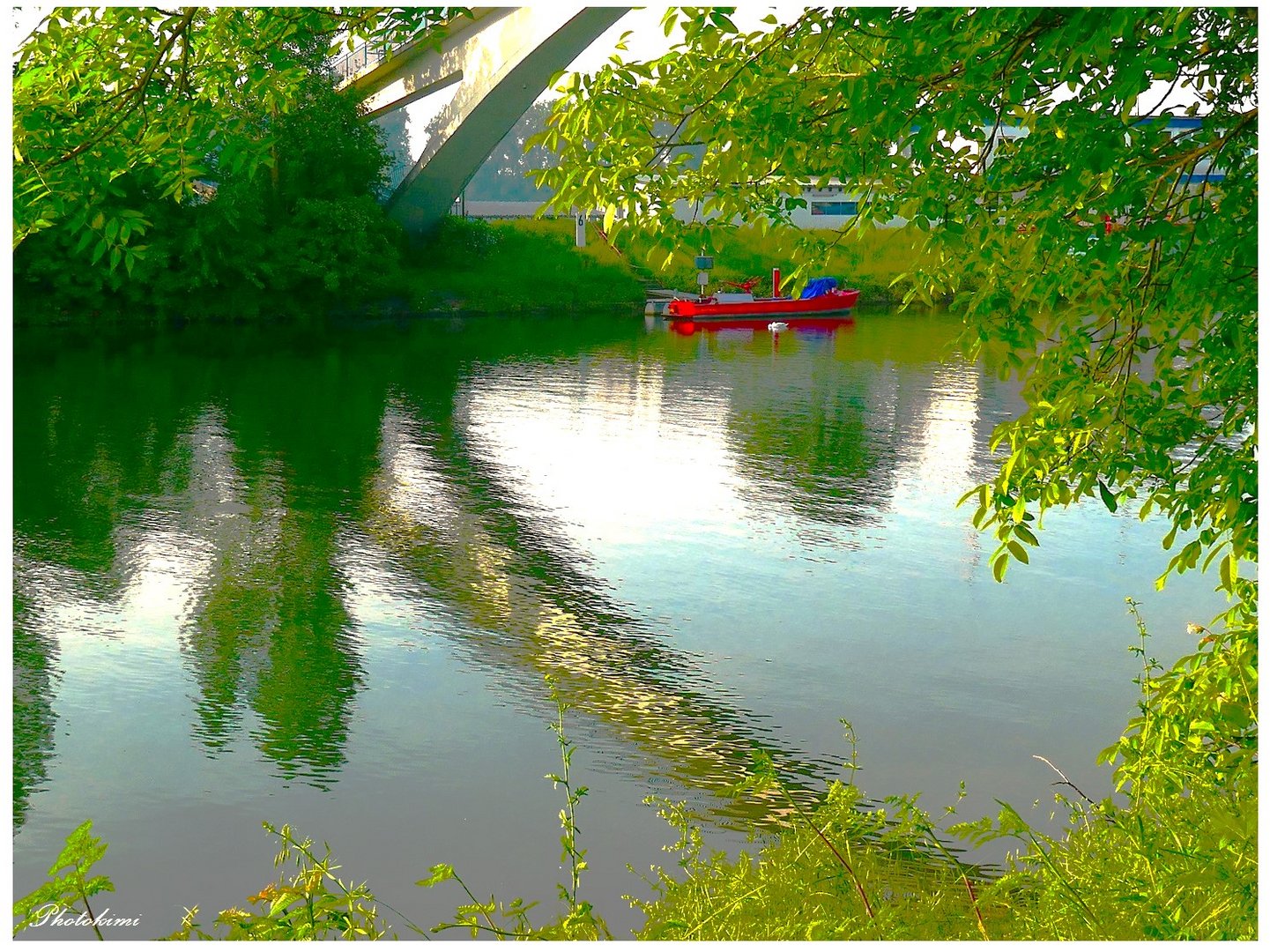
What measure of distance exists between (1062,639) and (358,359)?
16.5 metres

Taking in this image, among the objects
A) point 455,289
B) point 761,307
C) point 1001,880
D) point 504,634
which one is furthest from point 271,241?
point 1001,880

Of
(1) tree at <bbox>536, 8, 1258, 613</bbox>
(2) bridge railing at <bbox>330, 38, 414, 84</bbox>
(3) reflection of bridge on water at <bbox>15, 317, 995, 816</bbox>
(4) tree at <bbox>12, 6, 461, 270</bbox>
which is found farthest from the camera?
(2) bridge railing at <bbox>330, 38, 414, 84</bbox>

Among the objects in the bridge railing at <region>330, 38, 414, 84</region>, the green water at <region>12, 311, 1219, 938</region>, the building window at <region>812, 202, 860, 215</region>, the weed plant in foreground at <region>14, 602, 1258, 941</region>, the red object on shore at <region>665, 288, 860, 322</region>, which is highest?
the bridge railing at <region>330, 38, 414, 84</region>

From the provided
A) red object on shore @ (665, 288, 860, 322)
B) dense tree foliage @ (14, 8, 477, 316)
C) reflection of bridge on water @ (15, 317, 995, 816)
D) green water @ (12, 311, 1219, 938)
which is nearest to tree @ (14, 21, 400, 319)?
red object on shore @ (665, 288, 860, 322)

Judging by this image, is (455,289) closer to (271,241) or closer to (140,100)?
(271,241)

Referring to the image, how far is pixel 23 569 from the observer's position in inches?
351

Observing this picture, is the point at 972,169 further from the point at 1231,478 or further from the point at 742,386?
the point at 742,386

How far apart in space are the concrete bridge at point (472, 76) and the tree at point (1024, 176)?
494 inches

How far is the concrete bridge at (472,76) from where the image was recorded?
20.1 m

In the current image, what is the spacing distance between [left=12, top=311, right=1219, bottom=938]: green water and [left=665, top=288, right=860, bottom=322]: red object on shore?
16316 mm

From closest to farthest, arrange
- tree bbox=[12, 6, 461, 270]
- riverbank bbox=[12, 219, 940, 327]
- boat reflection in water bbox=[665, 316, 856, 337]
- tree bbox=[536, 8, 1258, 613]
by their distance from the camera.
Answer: tree bbox=[536, 8, 1258, 613] → tree bbox=[12, 6, 461, 270] → riverbank bbox=[12, 219, 940, 327] → boat reflection in water bbox=[665, 316, 856, 337]

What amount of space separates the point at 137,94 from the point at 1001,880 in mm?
3313

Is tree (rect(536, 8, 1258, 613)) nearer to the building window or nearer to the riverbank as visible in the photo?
the riverbank

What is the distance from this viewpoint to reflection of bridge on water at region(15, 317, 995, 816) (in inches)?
256
